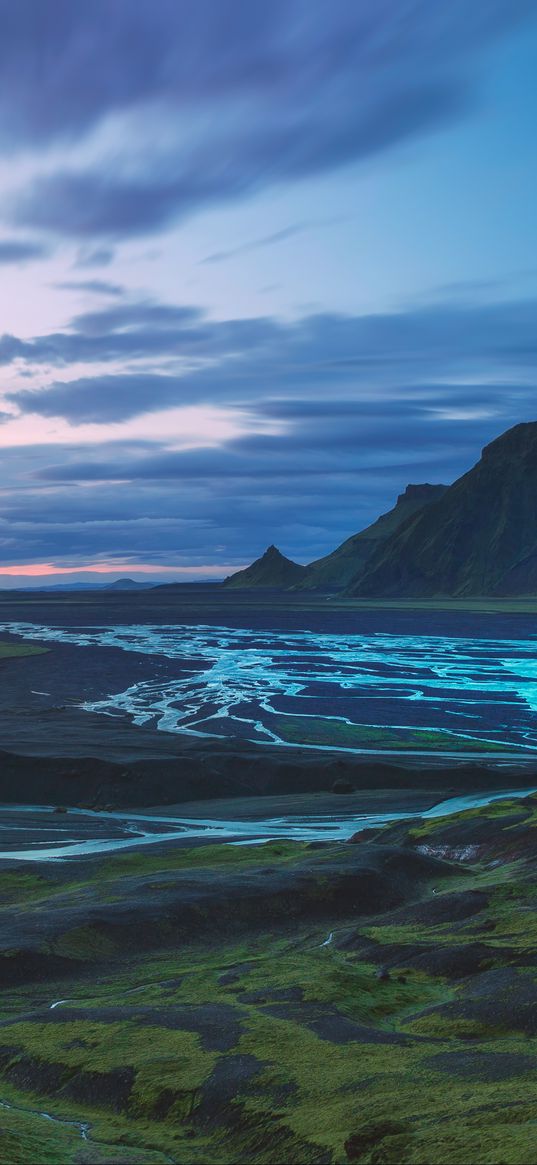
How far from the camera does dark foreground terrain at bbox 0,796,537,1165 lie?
44.3 feet

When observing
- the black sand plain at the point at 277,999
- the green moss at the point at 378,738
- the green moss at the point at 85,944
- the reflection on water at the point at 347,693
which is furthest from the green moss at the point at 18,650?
the green moss at the point at 85,944

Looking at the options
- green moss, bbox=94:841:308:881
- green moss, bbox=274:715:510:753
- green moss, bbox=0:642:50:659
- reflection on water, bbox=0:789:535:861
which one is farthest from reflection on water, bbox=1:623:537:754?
green moss, bbox=94:841:308:881

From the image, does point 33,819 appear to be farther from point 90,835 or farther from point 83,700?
point 83,700

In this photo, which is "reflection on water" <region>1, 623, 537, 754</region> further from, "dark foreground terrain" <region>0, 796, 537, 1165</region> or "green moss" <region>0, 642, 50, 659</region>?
"dark foreground terrain" <region>0, 796, 537, 1165</region>

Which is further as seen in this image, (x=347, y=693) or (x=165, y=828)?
(x=347, y=693)

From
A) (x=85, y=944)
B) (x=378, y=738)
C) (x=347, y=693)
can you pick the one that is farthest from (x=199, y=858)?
(x=347, y=693)

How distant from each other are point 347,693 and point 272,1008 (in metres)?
74.5

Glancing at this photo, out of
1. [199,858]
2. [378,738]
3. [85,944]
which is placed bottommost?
[378,738]

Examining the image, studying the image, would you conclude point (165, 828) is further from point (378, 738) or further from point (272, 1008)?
point (272, 1008)

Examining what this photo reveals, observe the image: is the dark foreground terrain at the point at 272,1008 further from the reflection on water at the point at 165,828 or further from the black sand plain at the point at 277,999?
the reflection on water at the point at 165,828

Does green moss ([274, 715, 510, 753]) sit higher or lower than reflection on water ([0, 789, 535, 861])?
higher

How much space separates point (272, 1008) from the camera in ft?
66.1

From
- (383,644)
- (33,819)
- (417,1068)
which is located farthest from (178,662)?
(417,1068)

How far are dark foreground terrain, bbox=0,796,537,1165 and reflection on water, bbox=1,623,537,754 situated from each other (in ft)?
119
